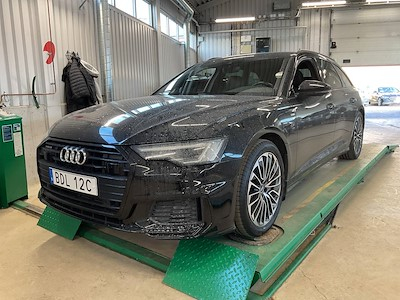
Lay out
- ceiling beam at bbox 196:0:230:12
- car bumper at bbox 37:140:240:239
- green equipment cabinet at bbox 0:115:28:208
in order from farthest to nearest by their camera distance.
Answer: ceiling beam at bbox 196:0:230:12, green equipment cabinet at bbox 0:115:28:208, car bumper at bbox 37:140:240:239

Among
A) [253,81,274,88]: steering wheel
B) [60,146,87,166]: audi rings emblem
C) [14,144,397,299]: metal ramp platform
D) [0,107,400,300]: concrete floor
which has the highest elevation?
[253,81,274,88]: steering wheel

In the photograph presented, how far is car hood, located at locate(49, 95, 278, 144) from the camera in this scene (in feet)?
5.19

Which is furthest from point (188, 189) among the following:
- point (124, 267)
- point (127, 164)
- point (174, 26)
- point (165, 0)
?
point (174, 26)

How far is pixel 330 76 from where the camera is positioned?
3.19 meters

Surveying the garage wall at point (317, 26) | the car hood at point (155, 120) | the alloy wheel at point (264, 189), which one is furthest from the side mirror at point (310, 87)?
the garage wall at point (317, 26)

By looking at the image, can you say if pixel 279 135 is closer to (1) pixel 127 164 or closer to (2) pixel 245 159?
(2) pixel 245 159

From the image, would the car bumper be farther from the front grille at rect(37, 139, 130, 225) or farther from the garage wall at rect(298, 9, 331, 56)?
the garage wall at rect(298, 9, 331, 56)

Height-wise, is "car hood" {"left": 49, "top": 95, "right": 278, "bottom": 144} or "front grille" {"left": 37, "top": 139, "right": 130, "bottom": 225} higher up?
"car hood" {"left": 49, "top": 95, "right": 278, "bottom": 144}

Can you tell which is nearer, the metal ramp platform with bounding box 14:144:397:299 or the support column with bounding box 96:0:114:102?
the metal ramp platform with bounding box 14:144:397:299

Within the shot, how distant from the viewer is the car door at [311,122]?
2.31 metres

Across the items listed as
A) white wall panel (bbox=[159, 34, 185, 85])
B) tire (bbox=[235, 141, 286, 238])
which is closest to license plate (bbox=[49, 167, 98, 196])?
tire (bbox=[235, 141, 286, 238])

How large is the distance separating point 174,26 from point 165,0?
1.23 metres

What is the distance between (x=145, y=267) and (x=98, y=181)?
0.61m

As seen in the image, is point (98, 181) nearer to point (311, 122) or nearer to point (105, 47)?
point (311, 122)
